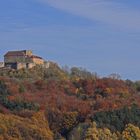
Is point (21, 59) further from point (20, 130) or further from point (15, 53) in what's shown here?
point (20, 130)

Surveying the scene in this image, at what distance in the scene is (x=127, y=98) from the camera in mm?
90438

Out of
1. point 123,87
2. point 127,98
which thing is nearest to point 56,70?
point 123,87

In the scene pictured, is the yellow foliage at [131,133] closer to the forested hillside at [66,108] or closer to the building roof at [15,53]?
the forested hillside at [66,108]

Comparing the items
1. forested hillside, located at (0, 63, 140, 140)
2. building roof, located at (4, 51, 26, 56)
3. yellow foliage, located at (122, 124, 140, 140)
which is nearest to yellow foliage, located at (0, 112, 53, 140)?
forested hillside, located at (0, 63, 140, 140)

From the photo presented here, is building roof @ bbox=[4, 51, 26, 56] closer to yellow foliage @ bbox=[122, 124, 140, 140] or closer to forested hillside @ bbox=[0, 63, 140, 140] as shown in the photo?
forested hillside @ bbox=[0, 63, 140, 140]

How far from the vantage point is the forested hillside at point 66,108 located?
215 ft

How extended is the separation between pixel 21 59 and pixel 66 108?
4531 cm

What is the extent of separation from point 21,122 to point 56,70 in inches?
2121

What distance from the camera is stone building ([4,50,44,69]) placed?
123m

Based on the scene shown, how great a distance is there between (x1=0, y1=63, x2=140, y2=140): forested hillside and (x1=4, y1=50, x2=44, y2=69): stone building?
20.4ft

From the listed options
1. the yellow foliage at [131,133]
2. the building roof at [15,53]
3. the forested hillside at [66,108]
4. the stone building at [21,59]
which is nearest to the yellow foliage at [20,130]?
the forested hillside at [66,108]

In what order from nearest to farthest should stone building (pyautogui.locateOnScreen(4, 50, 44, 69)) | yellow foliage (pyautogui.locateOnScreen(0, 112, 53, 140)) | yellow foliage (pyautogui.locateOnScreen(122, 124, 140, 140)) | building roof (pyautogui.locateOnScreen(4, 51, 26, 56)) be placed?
yellow foliage (pyautogui.locateOnScreen(0, 112, 53, 140)) < yellow foliage (pyautogui.locateOnScreen(122, 124, 140, 140)) < stone building (pyautogui.locateOnScreen(4, 50, 44, 69)) < building roof (pyautogui.locateOnScreen(4, 51, 26, 56))

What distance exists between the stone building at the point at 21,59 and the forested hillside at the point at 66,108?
20.4 feet

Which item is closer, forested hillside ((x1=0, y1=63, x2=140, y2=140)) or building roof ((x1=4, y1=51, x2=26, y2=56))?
forested hillside ((x1=0, y1=63, x2=140, y2=140))
